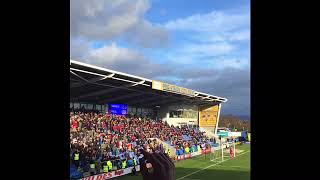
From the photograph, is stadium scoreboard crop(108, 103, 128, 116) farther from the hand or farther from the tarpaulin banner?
the hand

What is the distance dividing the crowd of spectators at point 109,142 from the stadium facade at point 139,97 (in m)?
2.59

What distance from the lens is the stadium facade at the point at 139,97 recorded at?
1052 inches

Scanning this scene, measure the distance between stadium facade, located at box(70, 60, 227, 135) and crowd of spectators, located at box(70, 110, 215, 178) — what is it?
2.59 metres

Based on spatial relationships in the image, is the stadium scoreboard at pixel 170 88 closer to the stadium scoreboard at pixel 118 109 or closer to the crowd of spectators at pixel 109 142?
the crowd of spectators at pixel 109 142

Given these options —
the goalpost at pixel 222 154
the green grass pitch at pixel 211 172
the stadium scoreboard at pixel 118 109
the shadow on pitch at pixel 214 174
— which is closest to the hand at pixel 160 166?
the green grass pitch at pixel 211 172

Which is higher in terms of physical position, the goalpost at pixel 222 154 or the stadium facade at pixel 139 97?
the stadium facade at pixel 139 97

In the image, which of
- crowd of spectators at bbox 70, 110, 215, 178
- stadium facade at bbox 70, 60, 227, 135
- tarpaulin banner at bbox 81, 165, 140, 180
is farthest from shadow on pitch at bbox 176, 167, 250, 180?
stadium facade at bbox 70, 60, 227, 135

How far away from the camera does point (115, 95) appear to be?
36.0 m

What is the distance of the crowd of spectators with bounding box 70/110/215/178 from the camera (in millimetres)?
19661

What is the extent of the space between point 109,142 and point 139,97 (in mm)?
15256

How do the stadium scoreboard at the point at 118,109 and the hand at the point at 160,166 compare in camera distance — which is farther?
the stadium scoreboard at the point at 118,109

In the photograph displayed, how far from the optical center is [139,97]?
39.7 m
